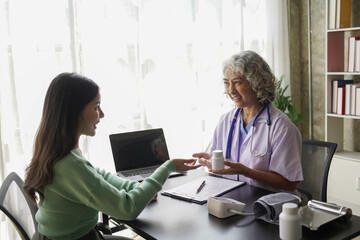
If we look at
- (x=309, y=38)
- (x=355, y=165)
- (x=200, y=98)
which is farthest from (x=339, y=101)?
(x=200, y=98)

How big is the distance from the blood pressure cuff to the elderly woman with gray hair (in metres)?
0.41

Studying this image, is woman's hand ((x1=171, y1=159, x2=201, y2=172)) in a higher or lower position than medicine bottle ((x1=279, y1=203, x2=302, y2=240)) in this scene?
higher

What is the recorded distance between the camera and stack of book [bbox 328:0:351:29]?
353 cm

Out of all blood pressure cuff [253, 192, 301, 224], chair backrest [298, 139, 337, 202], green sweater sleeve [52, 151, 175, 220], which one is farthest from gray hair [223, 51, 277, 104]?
green sweater sleeve [52, 151, 175, 220]

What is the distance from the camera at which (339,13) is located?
353 cm

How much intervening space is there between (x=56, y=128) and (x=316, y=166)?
4.92 feet

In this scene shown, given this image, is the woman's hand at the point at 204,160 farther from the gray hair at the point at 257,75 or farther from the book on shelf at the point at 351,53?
the book on shelf at the point at 351,53

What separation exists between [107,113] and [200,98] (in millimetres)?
914

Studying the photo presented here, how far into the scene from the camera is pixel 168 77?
3.40m

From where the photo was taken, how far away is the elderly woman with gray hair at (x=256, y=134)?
2107mm

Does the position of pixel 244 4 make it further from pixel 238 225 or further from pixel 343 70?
pixel 238 225

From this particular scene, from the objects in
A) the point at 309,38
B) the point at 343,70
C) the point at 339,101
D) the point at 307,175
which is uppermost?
the point at 309,38

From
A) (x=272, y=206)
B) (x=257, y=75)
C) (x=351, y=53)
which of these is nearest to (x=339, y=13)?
(x=351, y=53)

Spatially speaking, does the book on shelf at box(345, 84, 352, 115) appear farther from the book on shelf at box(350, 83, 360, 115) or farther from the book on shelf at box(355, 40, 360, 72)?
the book on shelf at box(355, 40, 360, 72)
